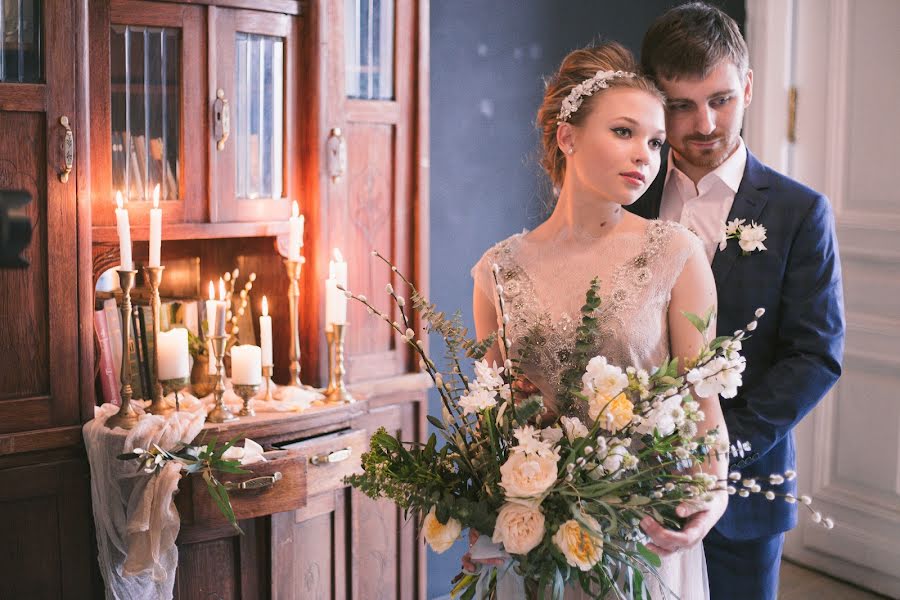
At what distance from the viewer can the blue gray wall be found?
3131 millimetres

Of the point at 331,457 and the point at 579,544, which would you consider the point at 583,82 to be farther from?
the point at 331,457

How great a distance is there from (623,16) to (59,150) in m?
2.12

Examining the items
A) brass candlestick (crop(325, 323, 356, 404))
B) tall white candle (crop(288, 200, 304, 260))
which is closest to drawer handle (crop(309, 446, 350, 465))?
brass candlestick (crop(325, 323, 356, 404))

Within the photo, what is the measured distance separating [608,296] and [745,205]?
390 mm

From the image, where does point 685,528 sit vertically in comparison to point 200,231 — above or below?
below

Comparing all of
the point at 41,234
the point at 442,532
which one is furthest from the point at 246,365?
the point at 442,532

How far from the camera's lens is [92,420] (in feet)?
7.31

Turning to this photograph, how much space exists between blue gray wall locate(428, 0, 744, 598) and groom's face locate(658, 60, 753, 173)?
1.31 metres

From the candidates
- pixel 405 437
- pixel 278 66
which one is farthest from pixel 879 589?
pixel 278 66

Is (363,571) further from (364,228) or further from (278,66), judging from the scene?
(278,66)

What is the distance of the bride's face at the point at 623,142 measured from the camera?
1.59 meters

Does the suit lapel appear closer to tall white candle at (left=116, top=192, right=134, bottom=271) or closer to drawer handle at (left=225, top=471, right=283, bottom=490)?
drawer handle at (left=225, top=471, right=283, bottom=490)

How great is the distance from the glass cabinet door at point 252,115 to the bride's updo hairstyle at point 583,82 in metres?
0.92

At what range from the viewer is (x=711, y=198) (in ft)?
6.20
